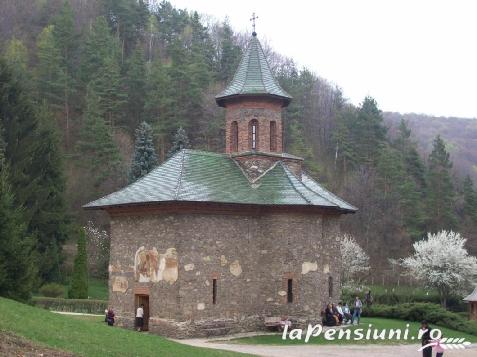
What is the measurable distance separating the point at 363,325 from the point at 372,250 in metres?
32.0

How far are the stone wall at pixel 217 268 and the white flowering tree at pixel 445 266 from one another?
2464 cm

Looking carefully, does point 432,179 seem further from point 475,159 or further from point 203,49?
point 475,159

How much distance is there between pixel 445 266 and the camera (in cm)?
4806

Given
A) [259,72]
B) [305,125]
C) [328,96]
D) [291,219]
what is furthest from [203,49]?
[291,219]

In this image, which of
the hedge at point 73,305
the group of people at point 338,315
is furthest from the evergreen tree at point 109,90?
the group of people at point 338,315

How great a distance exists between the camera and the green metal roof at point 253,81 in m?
28.3

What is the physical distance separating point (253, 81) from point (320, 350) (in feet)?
43.0

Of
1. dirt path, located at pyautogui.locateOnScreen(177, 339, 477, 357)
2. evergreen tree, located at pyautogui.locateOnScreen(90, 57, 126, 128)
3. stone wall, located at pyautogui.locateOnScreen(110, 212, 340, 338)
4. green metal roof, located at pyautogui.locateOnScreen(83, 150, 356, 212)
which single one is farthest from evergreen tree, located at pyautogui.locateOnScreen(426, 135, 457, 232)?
dirt path, located at pyautogui.locateOnScreen(177, 339, 477, 357)

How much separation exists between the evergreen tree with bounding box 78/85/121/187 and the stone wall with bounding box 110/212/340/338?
25.9 meters

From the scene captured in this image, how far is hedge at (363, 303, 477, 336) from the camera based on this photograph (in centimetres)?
2898

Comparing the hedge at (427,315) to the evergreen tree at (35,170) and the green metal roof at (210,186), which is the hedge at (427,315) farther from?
the evergreen tree at (35,170)

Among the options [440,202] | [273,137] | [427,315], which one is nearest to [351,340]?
[427,315]

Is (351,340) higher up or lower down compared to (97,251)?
lower down

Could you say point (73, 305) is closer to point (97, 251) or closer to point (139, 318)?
point (139, 318)
